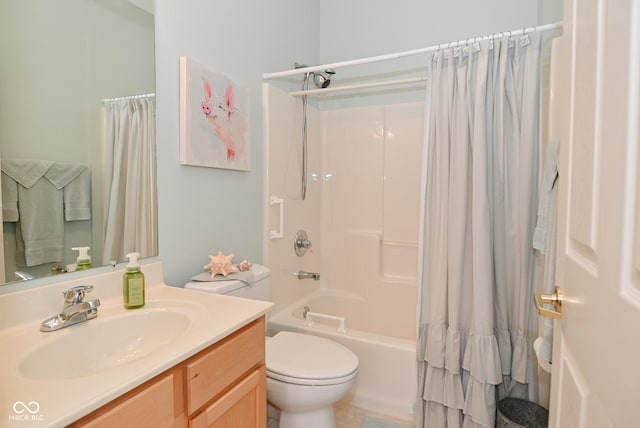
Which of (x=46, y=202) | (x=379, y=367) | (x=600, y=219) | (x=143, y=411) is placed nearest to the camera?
(x=600, y=219)

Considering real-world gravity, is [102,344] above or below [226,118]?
below

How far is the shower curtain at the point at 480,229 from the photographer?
150 cm

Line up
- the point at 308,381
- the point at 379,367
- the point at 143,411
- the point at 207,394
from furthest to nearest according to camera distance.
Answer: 1. the point at 379,367
2. the point at 308,381
3. the point at 207,394
4. the point at 143,411

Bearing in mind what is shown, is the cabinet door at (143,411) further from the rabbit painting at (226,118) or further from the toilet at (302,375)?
the rabbit painting at (226,118)

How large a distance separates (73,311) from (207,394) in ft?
1.48

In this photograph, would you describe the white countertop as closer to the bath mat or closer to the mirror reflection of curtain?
the mirror reflection of curtain

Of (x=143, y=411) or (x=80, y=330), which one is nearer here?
(x=143, y=411)

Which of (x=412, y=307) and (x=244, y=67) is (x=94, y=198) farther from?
(x=412, y=307)

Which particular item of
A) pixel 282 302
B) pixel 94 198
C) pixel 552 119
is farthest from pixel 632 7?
pixel 282 302

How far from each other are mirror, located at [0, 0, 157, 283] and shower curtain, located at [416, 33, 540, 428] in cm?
134

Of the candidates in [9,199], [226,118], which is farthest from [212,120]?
[9,199]

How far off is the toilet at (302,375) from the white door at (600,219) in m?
0.85

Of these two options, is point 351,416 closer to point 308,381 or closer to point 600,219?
point 308,381

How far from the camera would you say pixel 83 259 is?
3.51ft
